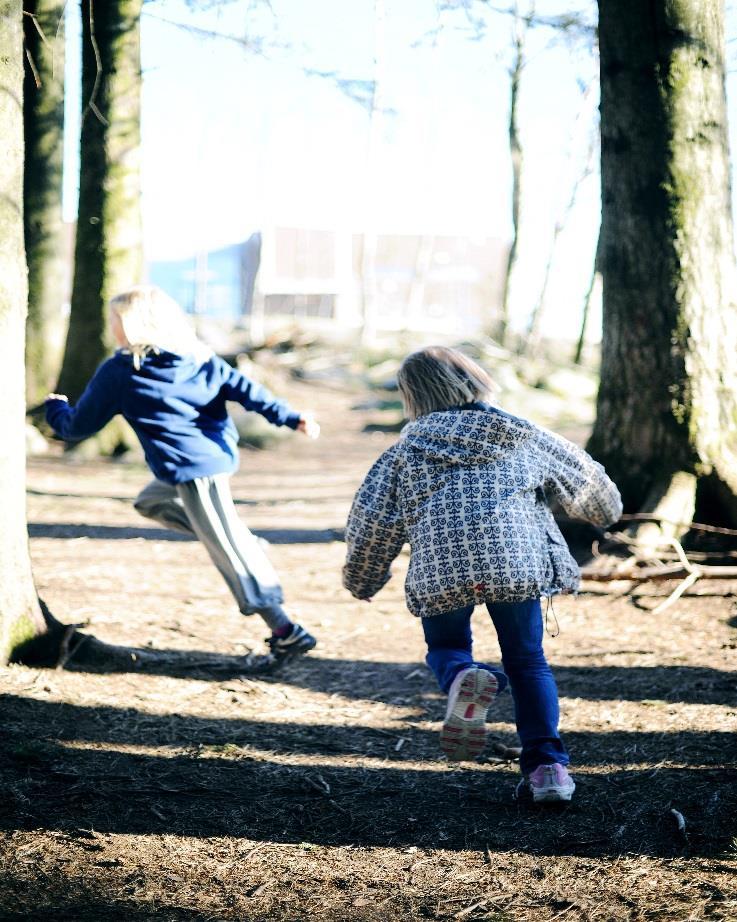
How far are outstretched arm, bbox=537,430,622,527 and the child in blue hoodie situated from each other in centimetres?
139

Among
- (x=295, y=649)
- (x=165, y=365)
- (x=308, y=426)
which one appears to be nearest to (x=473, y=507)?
(x=308, y=426)

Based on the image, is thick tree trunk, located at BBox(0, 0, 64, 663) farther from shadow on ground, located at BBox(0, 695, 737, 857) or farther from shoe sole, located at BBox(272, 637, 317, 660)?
shoe sole, located at BBox(272, 637, 317, 660)

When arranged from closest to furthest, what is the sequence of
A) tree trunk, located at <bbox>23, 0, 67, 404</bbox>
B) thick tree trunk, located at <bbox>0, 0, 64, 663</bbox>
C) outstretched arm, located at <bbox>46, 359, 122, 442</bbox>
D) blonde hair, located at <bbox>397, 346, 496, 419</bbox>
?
blonde hair, located at <bbox>397, 346, 496, 419</bbox> < thick tree trunk, located at <bbox>0, 0, 64, 663</bbox> < outstretched arm, located at <bbox>46, 359, 122, 442</bbox> < tree trunk, located at <bbox>23, 0, 67, 404</bbox>

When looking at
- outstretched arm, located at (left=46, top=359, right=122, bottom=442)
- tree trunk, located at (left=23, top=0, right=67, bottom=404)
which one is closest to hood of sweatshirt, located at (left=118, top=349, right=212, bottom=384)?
outstretched arm, located at (left=46, top=359, right=122, bottom=442)

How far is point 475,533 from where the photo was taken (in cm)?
345

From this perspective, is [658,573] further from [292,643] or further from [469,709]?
[469,709]

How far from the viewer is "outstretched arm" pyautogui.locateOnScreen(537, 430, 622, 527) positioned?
3.69 meters

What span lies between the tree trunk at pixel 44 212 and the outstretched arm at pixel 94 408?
7.83m

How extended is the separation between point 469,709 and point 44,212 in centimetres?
1067

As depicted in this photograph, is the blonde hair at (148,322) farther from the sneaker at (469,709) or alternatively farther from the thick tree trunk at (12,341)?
the sneaker at (469,709)

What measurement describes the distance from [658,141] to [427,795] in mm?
4377

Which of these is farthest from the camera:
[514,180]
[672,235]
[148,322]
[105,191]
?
[514,180]

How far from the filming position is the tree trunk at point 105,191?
11.2m

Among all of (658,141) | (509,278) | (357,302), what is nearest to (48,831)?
(658,141)
